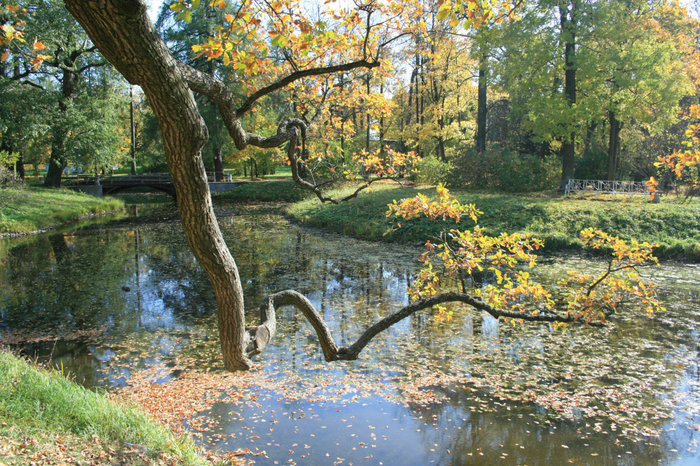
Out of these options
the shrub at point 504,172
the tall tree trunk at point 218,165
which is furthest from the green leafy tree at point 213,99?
the tall tree trunk at point 218,165

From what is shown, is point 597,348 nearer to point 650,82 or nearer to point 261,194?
point 650,82

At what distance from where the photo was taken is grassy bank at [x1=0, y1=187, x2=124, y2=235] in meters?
18.1

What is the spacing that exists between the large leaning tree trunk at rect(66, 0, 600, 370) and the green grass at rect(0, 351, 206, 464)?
1.34 metres

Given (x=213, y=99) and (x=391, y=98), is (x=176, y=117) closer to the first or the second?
(x=213, y=99)

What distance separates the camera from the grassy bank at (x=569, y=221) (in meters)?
13.6

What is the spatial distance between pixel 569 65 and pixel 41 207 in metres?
23.0

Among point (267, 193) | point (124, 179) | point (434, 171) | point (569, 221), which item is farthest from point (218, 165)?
point (569, 221)

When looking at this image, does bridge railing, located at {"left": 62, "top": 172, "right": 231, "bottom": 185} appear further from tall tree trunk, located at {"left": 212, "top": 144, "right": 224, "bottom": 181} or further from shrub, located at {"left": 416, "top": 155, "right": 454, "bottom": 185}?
shrub, located at {"left": 416, "top": 155, "right": 454, "bottom": 185}

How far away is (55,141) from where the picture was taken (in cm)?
2433

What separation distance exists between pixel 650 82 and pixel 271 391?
17.8 meters

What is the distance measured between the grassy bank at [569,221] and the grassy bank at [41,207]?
12.0 metres

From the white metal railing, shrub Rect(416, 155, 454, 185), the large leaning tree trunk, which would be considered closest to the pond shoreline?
shrub Rect(416, 155, 454, 185)

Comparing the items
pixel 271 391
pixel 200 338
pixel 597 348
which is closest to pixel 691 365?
pixel 597 348

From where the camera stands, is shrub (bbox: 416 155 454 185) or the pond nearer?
the pond
